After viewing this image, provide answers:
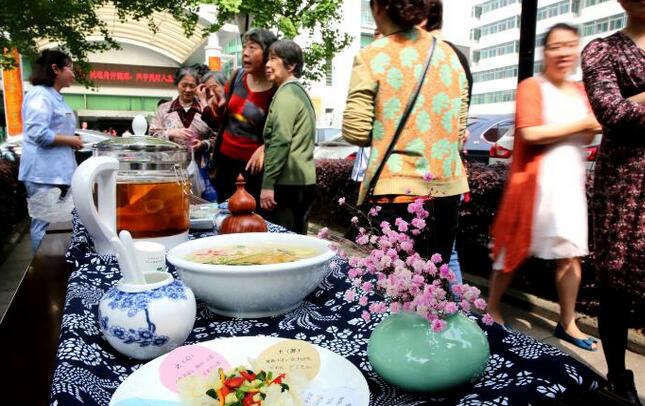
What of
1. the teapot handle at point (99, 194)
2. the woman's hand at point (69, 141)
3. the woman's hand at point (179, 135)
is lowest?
the teapot handle at point (99, 194)

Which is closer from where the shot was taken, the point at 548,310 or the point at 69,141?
the point at 548,310

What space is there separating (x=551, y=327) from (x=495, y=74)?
154ft

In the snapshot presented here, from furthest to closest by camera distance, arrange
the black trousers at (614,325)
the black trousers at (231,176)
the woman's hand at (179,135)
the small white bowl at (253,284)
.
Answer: the woman's hand at (179,135)
the black trousers at (231,176)
the black trousers at (614,325)
the small white bowl at (253,284)

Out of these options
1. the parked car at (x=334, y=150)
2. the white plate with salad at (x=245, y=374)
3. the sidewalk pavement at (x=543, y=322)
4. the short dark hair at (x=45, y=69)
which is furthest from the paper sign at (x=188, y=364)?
the parked car at (x=334, y=150)

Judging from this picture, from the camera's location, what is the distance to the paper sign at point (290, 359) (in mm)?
772

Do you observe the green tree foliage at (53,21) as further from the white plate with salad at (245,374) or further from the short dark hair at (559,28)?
the white plate with salad at (245,374)

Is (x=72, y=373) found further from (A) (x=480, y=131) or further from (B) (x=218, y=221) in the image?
(A) (x=480, y=131)

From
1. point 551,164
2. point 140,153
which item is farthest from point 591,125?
point 140,153

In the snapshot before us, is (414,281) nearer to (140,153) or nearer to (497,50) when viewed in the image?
(140,153)

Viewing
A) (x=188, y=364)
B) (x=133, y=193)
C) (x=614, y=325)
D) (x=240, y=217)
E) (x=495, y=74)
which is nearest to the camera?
(x=188, y=364)

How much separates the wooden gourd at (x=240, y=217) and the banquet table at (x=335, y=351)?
36 centimetres

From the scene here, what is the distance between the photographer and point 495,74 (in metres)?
46.2

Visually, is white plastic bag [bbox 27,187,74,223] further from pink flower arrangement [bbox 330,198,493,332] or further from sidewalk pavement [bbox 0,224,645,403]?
pink flower arrangement [bbox 330,198,493,332]

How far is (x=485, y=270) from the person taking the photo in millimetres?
4246
